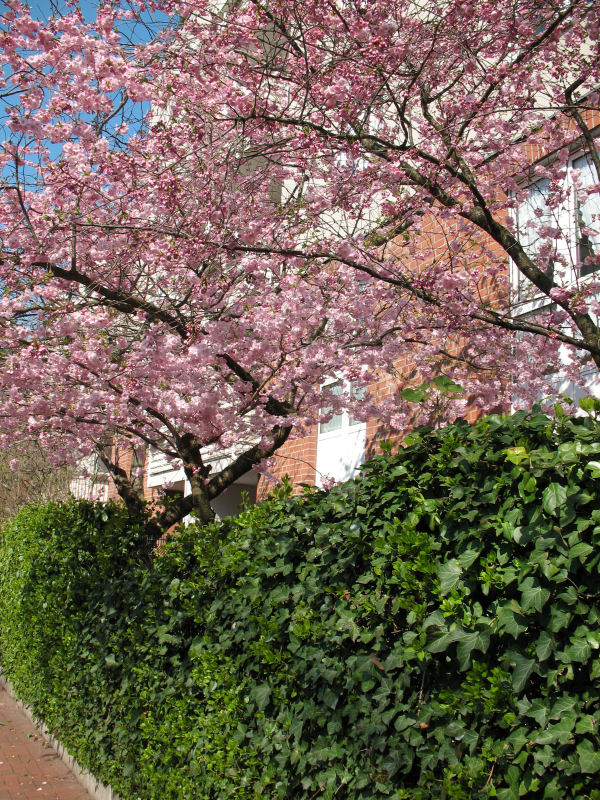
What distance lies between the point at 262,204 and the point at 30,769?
6.12 metres

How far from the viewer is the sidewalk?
685cm

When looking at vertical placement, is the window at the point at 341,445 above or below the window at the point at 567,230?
below

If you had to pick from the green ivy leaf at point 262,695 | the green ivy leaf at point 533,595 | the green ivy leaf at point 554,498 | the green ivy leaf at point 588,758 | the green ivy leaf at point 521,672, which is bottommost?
the green ivy leaf at point 262,695

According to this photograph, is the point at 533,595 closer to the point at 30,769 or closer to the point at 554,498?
the point at 554,498

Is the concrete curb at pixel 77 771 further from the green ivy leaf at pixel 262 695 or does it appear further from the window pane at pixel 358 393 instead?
the window pane at pixel 358 393

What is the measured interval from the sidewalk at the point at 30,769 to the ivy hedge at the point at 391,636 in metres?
1.33

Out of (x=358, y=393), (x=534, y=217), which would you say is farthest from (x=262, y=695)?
(x=358, y=393)

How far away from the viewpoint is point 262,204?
25.2 feet

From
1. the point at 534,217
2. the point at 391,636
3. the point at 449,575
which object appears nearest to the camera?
the point at 449,575

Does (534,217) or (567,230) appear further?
(534,217)

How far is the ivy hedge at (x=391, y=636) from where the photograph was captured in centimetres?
239

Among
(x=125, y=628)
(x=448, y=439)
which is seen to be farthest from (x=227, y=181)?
(x=448, y=439)

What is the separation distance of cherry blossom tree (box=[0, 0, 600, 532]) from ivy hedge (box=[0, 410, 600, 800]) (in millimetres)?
2003

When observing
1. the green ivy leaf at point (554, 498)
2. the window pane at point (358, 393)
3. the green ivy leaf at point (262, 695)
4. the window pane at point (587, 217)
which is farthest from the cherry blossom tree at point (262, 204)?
the green ivy leaf at point (554, 498)
